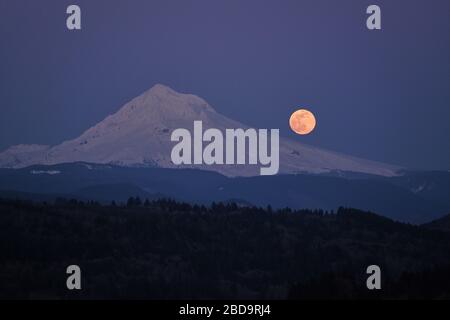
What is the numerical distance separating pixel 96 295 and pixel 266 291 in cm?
2719
